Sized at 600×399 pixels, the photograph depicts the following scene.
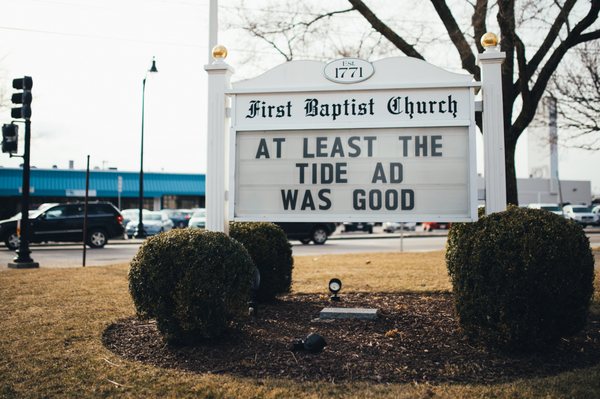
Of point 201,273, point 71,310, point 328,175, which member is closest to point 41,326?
point 71,310

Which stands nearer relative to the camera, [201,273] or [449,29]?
[201,273]

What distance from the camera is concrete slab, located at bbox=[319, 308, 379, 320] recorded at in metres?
5.80

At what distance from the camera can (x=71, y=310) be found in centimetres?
671

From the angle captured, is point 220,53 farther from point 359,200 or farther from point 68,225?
point 68,225

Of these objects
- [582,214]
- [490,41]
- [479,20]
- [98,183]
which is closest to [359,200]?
[490,41]

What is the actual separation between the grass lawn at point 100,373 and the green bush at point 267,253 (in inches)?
57.2

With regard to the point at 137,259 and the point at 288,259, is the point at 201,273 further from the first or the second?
the point at 288,259

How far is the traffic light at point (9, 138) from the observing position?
1285cm

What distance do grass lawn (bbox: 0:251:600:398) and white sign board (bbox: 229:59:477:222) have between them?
1.79 metres

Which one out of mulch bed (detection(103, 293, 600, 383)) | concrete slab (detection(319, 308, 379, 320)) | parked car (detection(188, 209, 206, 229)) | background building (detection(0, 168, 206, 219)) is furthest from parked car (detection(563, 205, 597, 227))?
concrete slab (detection(319, 308, 379, 320))

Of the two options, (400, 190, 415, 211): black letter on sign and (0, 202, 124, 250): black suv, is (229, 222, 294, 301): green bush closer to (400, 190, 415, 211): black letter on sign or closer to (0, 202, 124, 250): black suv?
(400, 190, 415, 211): black letter on sign

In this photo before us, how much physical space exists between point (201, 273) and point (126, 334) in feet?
4.87

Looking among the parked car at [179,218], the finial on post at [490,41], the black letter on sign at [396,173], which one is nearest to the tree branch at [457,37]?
the finial on post at [490,41]

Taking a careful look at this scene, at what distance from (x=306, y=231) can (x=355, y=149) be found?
1659 cm
